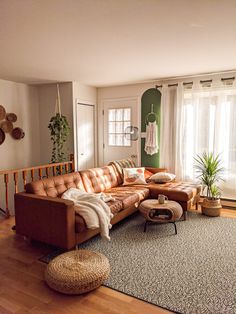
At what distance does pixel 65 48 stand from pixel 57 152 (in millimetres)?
2696

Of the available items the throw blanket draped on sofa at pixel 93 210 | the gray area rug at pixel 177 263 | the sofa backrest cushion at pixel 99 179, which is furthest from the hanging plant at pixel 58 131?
the gray area rug at pixel 177 263

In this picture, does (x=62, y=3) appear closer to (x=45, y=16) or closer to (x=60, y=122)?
(x=45, y=16)

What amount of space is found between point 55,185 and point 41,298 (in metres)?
1.52

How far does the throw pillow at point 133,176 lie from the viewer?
4527mm

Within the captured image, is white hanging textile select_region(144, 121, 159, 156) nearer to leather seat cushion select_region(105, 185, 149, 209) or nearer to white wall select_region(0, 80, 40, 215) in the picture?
leather seat cushion select_region(105, 185, 149, 209)

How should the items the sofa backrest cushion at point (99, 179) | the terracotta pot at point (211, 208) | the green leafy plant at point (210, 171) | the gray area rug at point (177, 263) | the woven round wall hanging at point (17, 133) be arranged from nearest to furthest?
the gray area rug at point (177, 263), the sofa backrest cushion at point (99, 179), the terracotta pot at point (211, 208), the green leafy plant at point (210, 171), the woven round wall hanging at point (17, 133)

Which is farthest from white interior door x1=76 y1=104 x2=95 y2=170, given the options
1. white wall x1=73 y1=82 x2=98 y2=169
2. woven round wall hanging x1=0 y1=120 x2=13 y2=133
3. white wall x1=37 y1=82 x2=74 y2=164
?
woven round wall hanging x1=0 y1=120 x2=13 y2=133

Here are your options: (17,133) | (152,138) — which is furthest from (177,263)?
(17,133)

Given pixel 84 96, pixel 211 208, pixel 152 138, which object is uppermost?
pixel 84 96

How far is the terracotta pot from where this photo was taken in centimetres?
408

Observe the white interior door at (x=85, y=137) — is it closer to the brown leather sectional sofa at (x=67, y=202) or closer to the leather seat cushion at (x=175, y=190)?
the brown leather sectional sofa at (x=67, y=202)

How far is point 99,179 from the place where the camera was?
4.16 m

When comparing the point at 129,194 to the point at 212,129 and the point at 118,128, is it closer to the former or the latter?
the point at 212,129

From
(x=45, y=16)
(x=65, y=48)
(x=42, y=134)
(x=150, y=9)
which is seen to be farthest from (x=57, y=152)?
(x=150, y=9)
